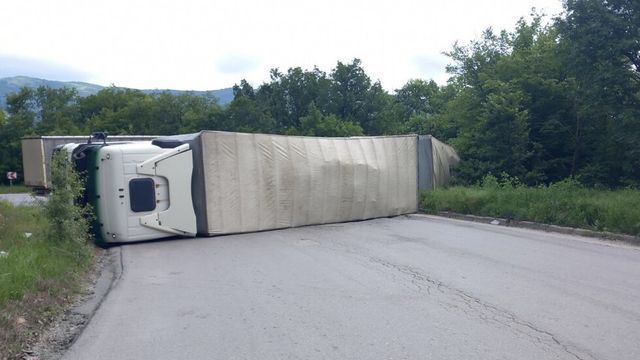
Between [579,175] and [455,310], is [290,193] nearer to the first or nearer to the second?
[455,310]

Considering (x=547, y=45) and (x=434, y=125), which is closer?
(x=547, y=45)

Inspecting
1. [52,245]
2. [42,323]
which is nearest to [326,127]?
[52,245]

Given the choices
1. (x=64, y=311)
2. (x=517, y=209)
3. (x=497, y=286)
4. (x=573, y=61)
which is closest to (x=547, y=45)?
(x=573, y=61)

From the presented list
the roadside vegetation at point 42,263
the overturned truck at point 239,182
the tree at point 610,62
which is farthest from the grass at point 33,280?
the tree at point 610,62

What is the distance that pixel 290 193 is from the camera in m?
16.2

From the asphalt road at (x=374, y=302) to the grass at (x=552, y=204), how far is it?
1.16 m

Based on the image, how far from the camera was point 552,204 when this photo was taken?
50.7ft

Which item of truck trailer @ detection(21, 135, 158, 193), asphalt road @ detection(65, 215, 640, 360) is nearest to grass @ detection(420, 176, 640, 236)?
asphalt road @ detection(65, 215, 640, 360)

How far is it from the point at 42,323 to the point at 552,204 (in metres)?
12.7

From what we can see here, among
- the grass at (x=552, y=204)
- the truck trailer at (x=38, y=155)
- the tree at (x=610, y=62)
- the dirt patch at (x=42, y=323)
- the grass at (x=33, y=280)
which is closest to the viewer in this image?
the dirt patch at (x=42, y=323)

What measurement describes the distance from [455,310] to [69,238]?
7180 millimetres

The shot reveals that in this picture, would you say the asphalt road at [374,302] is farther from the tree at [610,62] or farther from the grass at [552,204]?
the tree at [610,62]

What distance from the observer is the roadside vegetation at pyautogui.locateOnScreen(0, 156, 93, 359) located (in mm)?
6359

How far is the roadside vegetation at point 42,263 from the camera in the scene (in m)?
6.36
